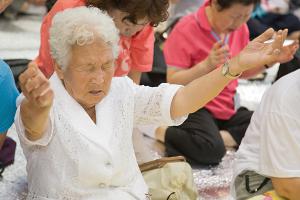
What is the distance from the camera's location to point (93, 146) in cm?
125

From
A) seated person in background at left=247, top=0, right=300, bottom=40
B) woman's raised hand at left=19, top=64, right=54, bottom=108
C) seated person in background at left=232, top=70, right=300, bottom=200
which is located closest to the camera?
woman's raised hand at left=19, top=64, right=54, bottom=108

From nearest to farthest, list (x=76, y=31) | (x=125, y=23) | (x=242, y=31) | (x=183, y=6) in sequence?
(x=76, y=31) → (x=125, y=23) → (x=242, y=31) → (x=183, y=6)


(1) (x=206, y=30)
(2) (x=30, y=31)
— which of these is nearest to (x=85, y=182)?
(1) (x=206, y=30)

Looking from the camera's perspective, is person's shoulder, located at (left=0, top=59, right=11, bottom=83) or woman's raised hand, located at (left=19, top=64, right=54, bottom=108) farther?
person's shoulder, located at (left=0, top=59, right=11, bottom=83)

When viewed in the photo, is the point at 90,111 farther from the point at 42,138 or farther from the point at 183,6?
the point at 183,6

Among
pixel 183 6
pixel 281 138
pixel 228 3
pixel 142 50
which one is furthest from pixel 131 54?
pixel 183 6

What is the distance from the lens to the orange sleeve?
5.96 ft

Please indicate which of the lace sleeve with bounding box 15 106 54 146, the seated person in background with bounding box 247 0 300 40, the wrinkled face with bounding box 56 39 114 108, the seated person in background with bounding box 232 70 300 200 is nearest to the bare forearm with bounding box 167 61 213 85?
the seated person in background with bounding box 232 70 300 200

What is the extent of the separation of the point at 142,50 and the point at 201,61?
31 centimetres

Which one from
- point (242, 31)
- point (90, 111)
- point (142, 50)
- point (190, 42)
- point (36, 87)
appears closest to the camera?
point (36, 87)

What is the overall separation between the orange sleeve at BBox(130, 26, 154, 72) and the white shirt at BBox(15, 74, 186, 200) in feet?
1.54

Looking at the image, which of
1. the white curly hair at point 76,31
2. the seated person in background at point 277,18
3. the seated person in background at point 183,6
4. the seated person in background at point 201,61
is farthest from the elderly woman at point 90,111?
the seated person in background at point 277,18

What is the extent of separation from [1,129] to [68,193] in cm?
28

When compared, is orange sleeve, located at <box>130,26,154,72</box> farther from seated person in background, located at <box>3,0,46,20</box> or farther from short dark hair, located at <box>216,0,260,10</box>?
seated person in background, located at <box>3,0,46,20</box>
